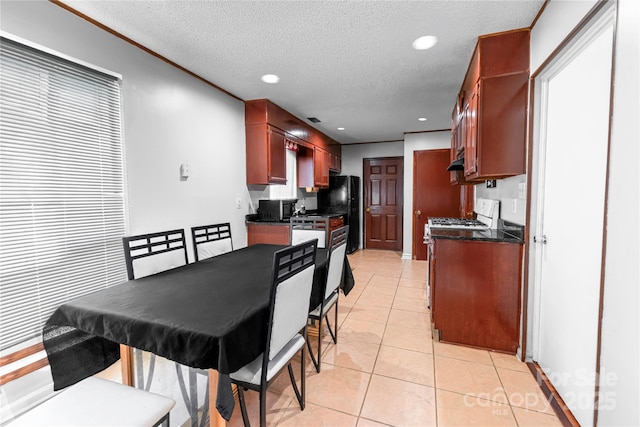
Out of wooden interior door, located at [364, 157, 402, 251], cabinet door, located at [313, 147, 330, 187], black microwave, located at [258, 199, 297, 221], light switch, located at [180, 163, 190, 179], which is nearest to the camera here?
light switch, located at [180, 163, 190, 179]

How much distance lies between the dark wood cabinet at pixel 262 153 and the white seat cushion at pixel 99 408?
2.78 metres

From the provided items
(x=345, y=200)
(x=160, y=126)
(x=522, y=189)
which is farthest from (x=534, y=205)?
(x=345, y=200)

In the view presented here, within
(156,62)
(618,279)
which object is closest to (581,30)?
(618,279)

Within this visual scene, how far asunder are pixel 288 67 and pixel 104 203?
1882 mm

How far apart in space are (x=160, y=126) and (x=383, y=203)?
15.5 feet

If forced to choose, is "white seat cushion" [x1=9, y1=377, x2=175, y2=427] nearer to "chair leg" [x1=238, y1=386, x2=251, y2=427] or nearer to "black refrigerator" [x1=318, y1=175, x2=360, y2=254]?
"chair leg" [x1=238, y1=386, x2=251, y2=427]

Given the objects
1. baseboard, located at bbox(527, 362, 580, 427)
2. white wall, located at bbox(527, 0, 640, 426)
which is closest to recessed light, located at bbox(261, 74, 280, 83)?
white wall, located at bbox(527, 0, 640, 426)

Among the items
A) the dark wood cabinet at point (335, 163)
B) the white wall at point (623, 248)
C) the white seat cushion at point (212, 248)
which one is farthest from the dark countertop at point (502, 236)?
the dark wood cabinet at point (335, 163)

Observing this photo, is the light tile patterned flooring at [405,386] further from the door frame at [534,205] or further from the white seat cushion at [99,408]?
the white seat cushion at [99,408]

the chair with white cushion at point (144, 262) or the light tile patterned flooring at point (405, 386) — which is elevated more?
the chair with white cushion at point (144, 262)

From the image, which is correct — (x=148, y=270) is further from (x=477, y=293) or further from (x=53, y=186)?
(x=477, y=293)

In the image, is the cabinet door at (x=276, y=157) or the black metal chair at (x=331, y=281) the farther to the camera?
the cabinet door at (x=276, y=157)

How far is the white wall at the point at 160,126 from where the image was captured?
1.84 meters

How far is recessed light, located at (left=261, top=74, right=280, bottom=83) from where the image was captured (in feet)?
9.34
